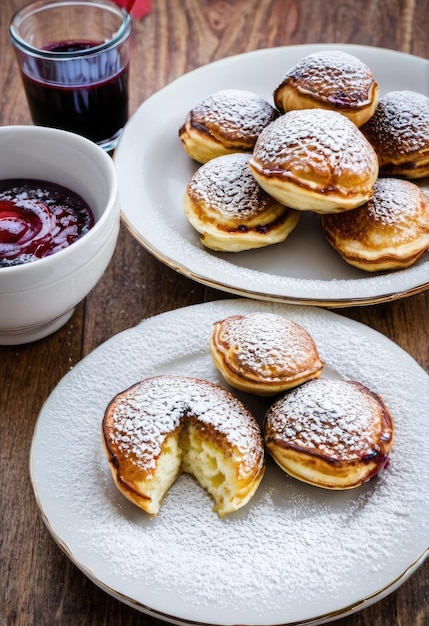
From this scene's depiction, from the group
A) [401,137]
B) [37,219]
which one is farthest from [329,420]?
[401,137]

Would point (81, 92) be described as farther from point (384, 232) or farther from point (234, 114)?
point (384, 232)

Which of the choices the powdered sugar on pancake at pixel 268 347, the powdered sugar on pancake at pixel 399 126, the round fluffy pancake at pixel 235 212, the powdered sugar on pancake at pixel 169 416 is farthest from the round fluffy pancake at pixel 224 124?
the powdered sugar on pancake at pixel 169 416

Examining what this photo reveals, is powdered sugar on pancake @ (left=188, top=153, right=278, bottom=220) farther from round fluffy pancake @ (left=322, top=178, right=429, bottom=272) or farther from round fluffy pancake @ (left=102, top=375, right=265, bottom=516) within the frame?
round fluffy pancake @ (left=102, top=375, right=265, bottom=516)

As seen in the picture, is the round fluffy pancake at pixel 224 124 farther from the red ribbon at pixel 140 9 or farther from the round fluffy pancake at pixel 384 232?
the red ribbon at pixel 140 9

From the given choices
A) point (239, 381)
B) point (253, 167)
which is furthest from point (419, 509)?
point (253, 167)

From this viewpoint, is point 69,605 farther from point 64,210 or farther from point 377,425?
point 64,210

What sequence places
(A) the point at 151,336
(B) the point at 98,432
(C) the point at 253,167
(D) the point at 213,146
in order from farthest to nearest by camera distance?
1. (D) the point at 213,146
2. (C) the point at 253,167
3. (A) the point at 151,336
4. (B) the point at 98,432
